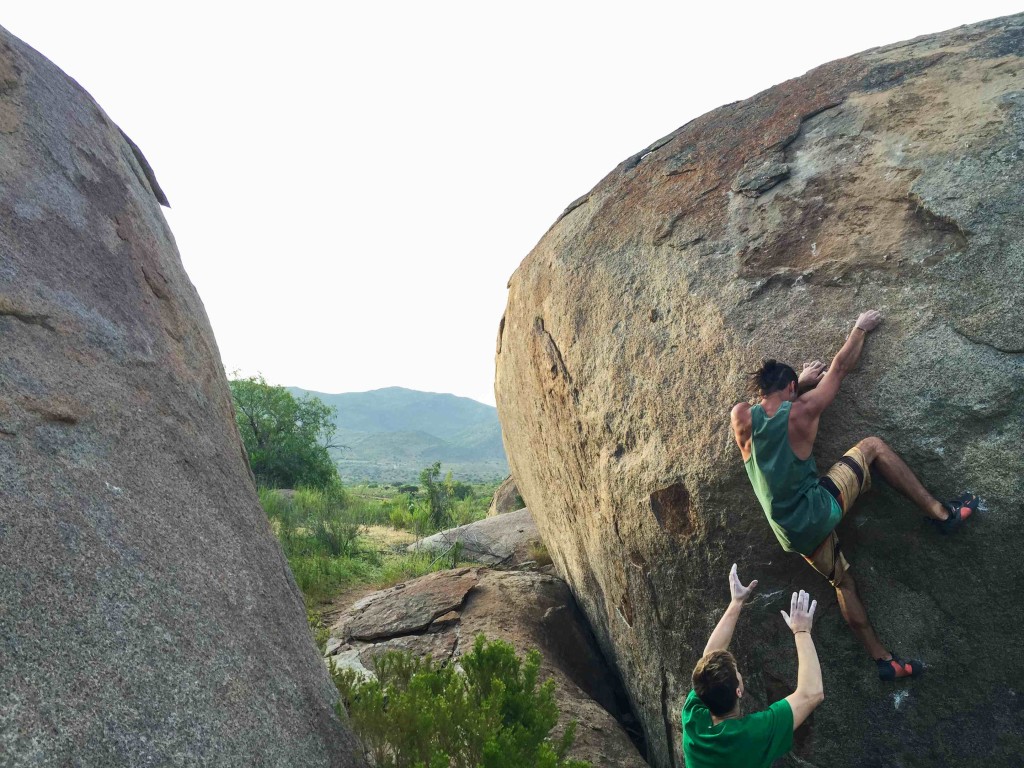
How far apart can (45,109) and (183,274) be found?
126 cm

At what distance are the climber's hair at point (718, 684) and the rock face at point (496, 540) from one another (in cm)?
519

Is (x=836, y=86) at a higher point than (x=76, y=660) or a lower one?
higher

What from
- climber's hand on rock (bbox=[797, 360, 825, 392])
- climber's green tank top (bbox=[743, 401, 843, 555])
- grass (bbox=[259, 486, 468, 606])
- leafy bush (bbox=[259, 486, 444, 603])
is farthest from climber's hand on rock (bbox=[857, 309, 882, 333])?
leafy bush (bbox=[259, 486, 444, 603])

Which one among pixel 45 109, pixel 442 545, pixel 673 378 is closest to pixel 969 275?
pixel 673 378

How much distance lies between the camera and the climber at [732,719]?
2.94m

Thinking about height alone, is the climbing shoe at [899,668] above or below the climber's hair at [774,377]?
below

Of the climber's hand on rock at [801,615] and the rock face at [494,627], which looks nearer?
the climber's hand on rock at [801,615]

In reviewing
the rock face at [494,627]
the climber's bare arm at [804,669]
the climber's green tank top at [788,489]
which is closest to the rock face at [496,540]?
the rock face at [494,627]

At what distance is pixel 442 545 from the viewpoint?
9477 mm

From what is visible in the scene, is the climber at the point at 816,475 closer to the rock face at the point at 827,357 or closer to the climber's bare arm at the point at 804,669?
the rock face at the point at 827,357

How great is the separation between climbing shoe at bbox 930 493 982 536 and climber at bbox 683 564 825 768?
87 cm

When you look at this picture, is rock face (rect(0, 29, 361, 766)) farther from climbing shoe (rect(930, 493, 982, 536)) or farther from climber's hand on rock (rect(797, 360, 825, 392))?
climbing shoe (rect(930, 493, 982, 536))

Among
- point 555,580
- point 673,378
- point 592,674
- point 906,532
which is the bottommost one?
point 592,674

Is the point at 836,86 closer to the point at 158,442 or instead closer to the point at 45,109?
the point at 158,442
